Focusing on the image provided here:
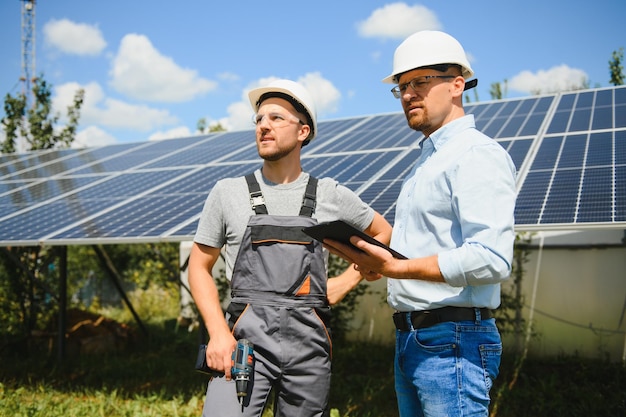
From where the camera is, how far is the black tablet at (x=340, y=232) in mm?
2109

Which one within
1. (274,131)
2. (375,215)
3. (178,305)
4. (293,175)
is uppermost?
(274,131)

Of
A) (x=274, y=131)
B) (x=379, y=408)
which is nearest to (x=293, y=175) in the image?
(x=274, y=131)

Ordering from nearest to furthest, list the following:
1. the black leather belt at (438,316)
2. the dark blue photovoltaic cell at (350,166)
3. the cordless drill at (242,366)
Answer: the black leather belt at (438,316) → the cordless drill at (242,366) → the dark blue photovoltaic cell at (350,166)

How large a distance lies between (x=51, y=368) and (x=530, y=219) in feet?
21.9

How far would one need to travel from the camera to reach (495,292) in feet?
7.63

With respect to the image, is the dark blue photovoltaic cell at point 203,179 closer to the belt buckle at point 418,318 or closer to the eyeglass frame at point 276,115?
the eyeglass frame at point 276,115

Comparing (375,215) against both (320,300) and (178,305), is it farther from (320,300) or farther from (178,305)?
(178,305)

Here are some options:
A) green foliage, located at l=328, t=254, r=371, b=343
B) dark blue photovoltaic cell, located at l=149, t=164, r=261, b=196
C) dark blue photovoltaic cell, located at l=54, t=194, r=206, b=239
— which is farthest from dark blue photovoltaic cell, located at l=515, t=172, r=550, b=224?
green foliage, located at l=328, t=254, r=371, b=343

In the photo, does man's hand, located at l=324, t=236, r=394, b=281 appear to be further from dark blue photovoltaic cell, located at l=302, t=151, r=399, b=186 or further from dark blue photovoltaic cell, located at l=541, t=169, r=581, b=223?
dark blue photovoltaic cell, located at l=302, t=151, r=399, b=186

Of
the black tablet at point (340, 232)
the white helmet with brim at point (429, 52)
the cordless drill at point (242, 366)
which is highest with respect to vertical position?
the white helmet with brim at point (429, 52)

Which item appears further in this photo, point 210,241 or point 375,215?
point 375,215

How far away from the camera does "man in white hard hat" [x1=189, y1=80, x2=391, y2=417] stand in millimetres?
2662

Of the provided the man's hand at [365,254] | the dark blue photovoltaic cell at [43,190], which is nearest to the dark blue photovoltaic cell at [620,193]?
the man's hand at [365,254]

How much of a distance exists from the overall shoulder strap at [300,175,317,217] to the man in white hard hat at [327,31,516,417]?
1.56 feet
